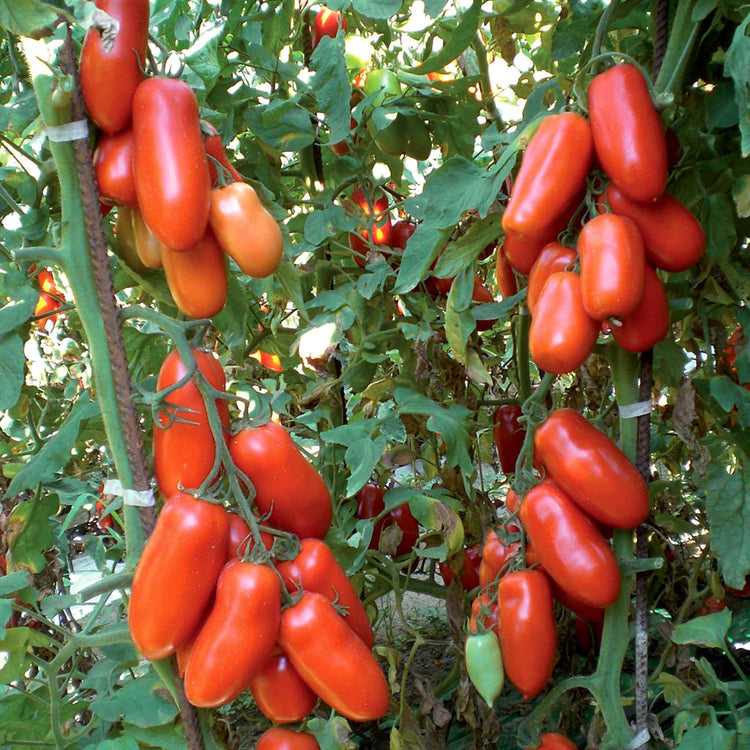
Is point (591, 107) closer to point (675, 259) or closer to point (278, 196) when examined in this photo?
point (675, 259)

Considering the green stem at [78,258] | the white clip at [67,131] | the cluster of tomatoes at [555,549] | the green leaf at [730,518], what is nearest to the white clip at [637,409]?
the cluster of tomatoes at [555,549]

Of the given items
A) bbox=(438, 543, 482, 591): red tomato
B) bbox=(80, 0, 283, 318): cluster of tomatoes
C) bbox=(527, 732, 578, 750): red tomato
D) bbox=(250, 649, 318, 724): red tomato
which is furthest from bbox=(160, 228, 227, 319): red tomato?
bbox=(438, 543, 482, 591): red tomato

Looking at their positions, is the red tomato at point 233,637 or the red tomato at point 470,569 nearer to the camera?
the red tomato at point 233,637

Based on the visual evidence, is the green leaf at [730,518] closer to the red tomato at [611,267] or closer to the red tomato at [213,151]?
the red tomato at [611,267]

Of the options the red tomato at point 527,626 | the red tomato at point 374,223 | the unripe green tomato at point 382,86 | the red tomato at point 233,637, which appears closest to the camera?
the red tomato at point 233,637

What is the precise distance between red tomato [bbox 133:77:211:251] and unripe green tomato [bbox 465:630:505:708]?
0.70 m

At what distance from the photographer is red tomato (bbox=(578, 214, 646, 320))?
0.86 m

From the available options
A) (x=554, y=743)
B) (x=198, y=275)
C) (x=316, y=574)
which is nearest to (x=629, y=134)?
(x=198, y=275)

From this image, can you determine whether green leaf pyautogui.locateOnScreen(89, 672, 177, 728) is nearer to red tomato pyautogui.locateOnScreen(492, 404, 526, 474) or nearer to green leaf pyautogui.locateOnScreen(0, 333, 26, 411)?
green leaf pyautogui.locateOnScreen(0, 333, 26, 411)

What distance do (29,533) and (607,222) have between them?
1.01 meters

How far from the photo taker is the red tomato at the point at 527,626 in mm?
1138

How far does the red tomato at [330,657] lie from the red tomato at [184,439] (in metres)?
0.18

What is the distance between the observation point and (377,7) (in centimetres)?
108

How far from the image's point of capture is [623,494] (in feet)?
3.39
